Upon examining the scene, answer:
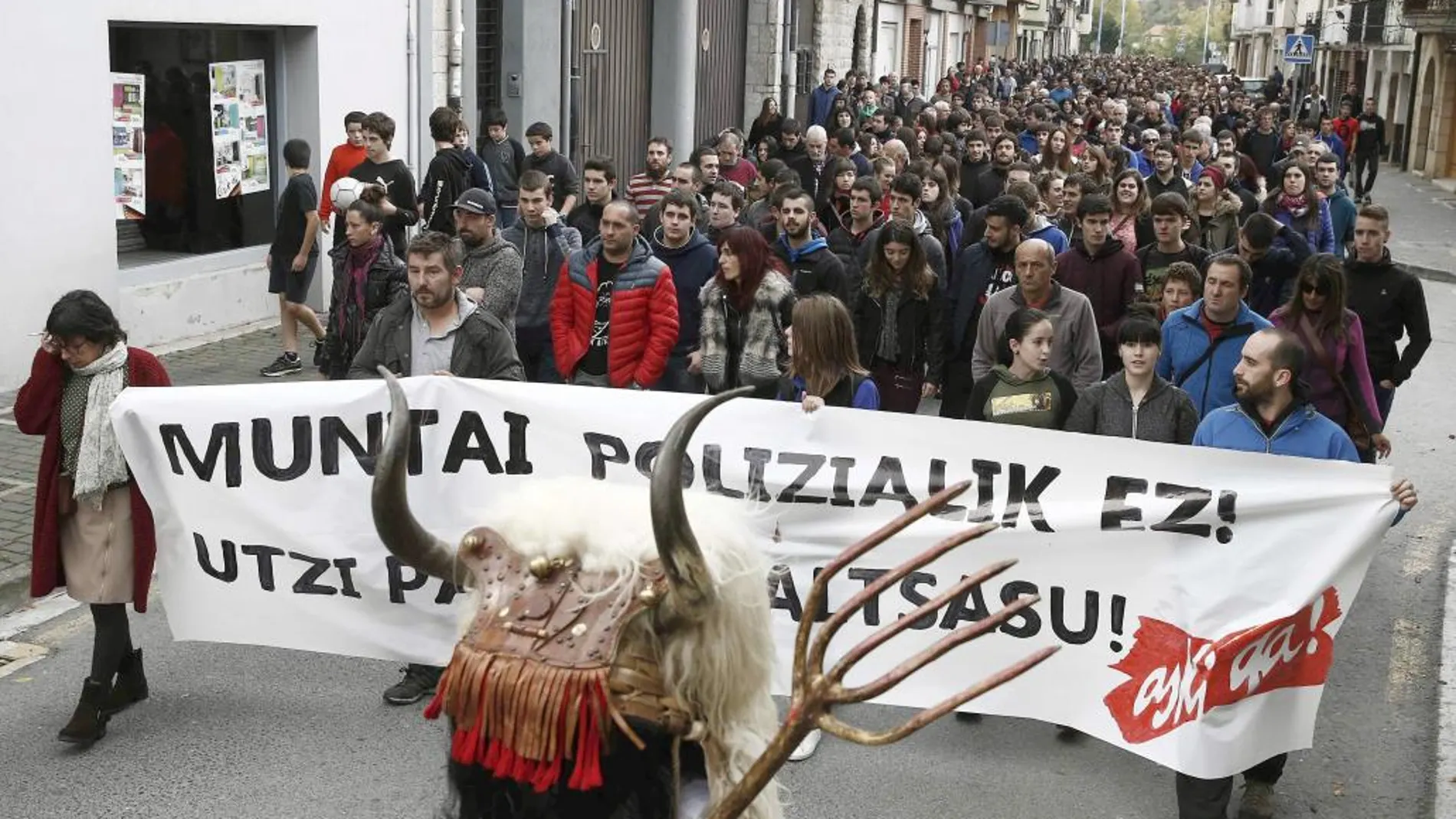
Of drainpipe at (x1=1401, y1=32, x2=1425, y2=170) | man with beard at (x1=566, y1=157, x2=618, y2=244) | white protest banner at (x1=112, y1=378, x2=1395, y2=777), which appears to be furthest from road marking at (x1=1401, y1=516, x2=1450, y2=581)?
drainpipe at (x1=1401, y1=32, x2=1425, y2=170)

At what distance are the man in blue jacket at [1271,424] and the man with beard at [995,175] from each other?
9.59m

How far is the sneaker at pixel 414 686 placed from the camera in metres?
6.70

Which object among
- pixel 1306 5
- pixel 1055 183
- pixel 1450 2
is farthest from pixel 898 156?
pixel 1306 5

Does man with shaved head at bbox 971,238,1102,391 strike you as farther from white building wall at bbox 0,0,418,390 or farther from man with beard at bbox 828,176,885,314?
white building wall at bbox 0,0,418,390

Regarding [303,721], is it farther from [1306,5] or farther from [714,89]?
[1306,5]

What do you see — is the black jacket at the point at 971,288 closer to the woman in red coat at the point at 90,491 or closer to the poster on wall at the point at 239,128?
the woman in red coat at the point at 90,491

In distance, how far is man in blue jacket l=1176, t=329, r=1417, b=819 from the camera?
6.02 metres

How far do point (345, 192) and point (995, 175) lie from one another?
7097 mm

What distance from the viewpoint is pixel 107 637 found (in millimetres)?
6344

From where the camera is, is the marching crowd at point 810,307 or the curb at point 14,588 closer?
the marching crowd at point 810,307

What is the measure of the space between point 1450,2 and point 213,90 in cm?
3298

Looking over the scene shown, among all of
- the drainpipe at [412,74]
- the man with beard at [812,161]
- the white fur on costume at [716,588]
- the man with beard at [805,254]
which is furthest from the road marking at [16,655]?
the man with beard at [812,161]

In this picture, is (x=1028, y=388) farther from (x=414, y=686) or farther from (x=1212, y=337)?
(x=414, y=686)

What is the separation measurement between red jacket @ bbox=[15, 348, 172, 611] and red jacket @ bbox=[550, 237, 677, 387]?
272 cm
